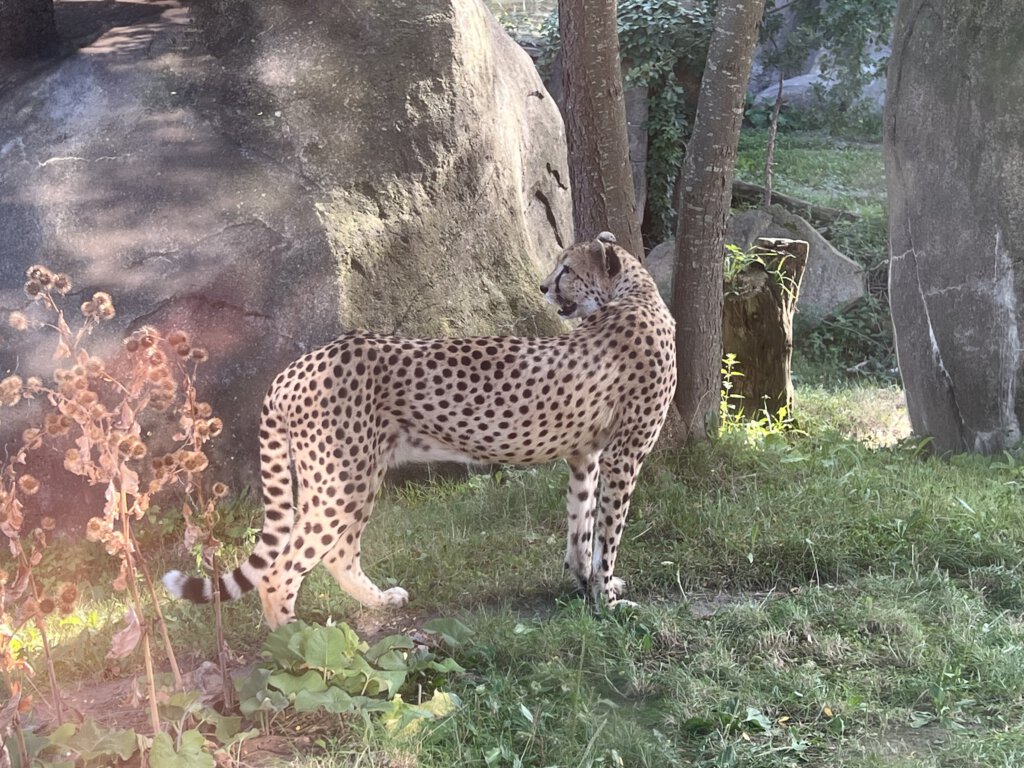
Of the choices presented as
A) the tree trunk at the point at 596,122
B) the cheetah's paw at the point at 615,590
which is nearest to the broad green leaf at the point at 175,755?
the cheetah's paw at the point at 615,590

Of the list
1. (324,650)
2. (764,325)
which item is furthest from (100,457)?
(764,325)

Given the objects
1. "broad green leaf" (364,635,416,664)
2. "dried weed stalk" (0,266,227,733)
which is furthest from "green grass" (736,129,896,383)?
"dried weed stalk" (0,266,227,733)

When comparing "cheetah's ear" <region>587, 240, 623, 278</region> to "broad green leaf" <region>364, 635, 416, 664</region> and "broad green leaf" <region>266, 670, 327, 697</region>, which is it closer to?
"broad green leaf" <region>364, 635, 416, 664</region>

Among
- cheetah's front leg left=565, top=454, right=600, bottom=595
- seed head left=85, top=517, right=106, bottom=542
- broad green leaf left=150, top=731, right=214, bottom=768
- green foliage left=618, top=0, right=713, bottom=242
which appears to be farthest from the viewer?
green foliage left=618, top=0, right=713, bottom=242

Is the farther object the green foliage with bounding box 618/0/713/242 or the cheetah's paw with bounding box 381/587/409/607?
the green foliage with bounding box 618/0/713/242

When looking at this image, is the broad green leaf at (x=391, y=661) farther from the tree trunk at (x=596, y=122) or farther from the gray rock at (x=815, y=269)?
the gray rock at (x=815, y=269)

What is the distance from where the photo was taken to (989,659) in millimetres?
3469

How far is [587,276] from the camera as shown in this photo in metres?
4.41

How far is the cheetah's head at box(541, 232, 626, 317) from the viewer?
4391mm

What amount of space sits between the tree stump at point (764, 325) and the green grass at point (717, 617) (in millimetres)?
1208

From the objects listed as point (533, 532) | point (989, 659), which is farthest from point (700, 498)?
point (989, 659)

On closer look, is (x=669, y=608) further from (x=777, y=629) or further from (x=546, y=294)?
(x=546, y=294)

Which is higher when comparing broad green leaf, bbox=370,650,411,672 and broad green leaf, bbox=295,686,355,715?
broad green leaf, bbox=295,686,355,715

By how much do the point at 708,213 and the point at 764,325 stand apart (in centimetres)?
156
